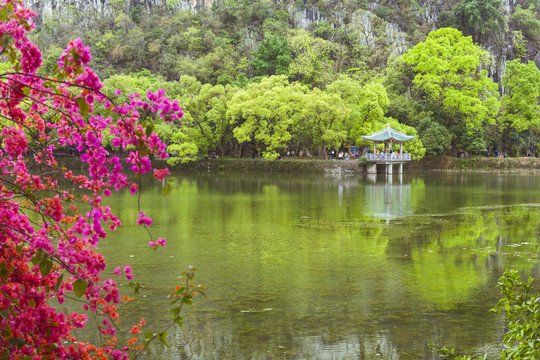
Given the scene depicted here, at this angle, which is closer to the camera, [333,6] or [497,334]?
[497,334]

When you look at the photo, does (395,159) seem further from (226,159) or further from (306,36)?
(306,36)

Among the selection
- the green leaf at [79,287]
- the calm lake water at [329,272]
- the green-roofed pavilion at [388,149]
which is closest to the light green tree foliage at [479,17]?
the green-roofed pavilion at [388,149]

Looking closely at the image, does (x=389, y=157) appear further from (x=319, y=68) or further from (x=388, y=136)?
(x=319, y=68)

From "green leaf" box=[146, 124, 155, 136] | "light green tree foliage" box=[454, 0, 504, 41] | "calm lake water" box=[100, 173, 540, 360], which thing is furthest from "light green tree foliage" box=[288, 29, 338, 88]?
"green leaf" box=[146, 124, 155, 136]

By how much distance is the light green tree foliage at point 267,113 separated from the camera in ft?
143

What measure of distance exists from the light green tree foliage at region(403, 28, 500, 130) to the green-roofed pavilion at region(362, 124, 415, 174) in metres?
7.97

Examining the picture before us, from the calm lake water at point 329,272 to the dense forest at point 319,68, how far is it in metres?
23.8

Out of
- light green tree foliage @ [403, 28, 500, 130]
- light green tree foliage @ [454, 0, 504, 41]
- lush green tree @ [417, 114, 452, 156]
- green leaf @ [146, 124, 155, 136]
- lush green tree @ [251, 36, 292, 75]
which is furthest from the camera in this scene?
light green tree foliage @ [454, 0, 504, 41]

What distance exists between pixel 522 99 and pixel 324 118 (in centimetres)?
2113

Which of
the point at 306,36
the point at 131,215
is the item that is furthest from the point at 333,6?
the point at 131,215

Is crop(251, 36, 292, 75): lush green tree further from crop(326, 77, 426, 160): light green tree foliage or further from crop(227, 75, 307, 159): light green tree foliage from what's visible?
crop(227, 75, 307, 159): light green tree foliage

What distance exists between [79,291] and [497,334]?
6.20 meters

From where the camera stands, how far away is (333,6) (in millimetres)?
73062

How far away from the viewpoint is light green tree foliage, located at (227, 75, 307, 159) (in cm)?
4362
